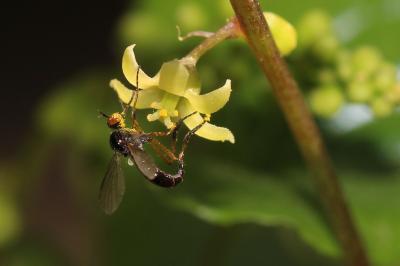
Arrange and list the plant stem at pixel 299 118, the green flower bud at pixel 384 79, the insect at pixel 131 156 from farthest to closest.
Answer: the green flower bud at pixel 384 79 < the insect at pixel 131 156 < the plant stem at pixel 299 118

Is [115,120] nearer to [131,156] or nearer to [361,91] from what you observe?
[131,156]

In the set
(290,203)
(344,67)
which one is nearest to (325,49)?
(344,67)

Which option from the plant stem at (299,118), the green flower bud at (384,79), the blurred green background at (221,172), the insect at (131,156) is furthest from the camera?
the blurred green background at (221,172)

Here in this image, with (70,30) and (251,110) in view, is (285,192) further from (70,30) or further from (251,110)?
(70,30)

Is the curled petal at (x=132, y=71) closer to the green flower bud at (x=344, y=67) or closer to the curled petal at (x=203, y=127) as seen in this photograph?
the curled petal at (x=203, y=127)

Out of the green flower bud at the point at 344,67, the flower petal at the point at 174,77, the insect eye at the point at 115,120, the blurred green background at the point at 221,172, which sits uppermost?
the flower petal at the point at 174,77

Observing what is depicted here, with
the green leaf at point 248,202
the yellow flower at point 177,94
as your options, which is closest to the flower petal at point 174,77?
the yellow flower at point 177,94

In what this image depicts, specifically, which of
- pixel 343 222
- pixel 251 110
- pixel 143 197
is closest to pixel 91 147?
pixel 143 197
